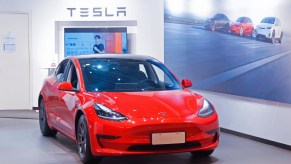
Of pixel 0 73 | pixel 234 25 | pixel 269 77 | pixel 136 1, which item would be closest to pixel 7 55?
pixel 0 73

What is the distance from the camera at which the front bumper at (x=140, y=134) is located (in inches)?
222

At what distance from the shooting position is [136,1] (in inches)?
441

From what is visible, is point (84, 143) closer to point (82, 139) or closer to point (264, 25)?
point (82, 139)

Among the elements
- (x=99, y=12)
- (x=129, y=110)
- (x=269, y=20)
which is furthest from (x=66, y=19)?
(x=129, y=110)

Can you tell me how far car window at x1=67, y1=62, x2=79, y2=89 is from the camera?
22.4 ft

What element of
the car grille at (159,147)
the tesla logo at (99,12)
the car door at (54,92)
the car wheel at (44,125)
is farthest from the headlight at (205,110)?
the tesla logo at (99,12)

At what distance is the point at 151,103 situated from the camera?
600 cm

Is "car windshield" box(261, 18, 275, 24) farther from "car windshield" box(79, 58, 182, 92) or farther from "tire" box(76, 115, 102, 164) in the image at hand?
"tire" box(76, 115, 102, 164)

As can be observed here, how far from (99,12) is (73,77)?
4499 millimetres

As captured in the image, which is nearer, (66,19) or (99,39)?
(99,39)

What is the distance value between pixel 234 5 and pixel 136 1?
323cm

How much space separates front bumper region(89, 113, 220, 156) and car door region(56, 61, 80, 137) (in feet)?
2.47

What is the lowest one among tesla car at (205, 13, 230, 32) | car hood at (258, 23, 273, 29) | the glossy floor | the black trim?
the glossy floor

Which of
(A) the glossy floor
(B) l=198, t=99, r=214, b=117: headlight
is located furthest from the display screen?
(B) l=198, t=99, r=214, b=117: headlight
